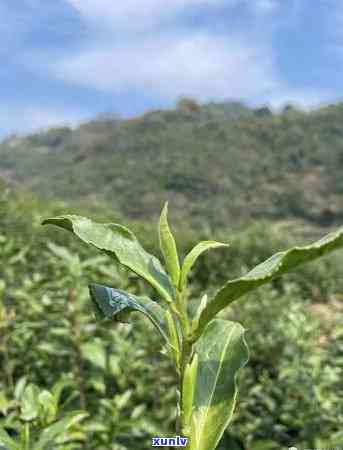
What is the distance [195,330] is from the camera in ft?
3.18

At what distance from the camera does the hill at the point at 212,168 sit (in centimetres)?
4991

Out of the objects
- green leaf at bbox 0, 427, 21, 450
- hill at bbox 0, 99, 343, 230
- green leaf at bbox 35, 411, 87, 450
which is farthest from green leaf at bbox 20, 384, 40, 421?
hill at bbox 0, 99, 343, 230

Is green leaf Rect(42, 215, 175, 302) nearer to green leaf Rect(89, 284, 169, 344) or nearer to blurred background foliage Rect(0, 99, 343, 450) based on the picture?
green leaf Rect(89, 284, 169, 344)

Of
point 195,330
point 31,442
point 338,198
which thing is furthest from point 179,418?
point 338,198

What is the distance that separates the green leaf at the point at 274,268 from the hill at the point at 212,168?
42962 mm

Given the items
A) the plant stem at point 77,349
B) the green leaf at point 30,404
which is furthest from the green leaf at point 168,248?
the plant stem at point 77,349

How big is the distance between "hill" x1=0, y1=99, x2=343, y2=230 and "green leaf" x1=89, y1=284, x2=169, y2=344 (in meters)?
42.8

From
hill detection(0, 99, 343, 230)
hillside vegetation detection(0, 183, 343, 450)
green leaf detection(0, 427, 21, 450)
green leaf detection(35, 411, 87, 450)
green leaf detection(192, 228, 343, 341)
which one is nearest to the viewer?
green leaf detection(192, 228, 343, 341)

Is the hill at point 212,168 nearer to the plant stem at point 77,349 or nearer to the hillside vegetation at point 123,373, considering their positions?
the hillside vegetation at point 123,373

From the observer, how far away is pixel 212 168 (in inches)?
2258

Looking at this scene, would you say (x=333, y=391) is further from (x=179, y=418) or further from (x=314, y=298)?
(x=314, y=298)

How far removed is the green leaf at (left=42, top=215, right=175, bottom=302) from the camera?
98 cm

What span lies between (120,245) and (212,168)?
56.6 metres

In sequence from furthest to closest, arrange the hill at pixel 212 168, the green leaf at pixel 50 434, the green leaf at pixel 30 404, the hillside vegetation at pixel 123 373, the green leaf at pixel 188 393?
the hill at pixel 212 168 < the hillside vegetation at pixel 123 373 < the green leaf at pixel 30 404 < the green leaf at pixel 50 434 < the green leaf at pixel 188 393
